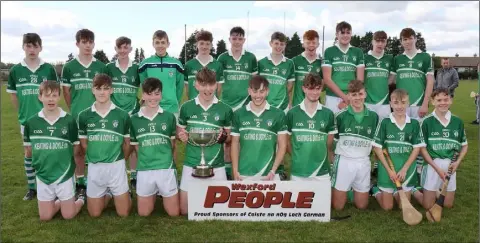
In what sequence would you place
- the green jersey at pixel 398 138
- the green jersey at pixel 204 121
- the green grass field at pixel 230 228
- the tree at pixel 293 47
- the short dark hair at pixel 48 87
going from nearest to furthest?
the green grass field at pixel 230 228 → the short dark hair at pixel 48 87 → the green jersey at pixel 204 121 → the green jersey at pixel 398 138 → the tree at pixel 293 47

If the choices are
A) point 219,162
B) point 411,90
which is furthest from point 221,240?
point 411,90

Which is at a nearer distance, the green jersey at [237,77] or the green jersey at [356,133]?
the green jersey at [356,133]

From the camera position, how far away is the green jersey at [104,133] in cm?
474

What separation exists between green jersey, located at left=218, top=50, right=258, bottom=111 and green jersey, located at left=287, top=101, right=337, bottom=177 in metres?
1.39

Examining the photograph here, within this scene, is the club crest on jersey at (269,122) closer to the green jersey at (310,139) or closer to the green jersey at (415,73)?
the green jersey at (310,139)

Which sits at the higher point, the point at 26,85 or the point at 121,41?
the point at 121,41

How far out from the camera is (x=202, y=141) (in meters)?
4.62

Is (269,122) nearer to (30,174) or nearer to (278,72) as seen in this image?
(278,72)

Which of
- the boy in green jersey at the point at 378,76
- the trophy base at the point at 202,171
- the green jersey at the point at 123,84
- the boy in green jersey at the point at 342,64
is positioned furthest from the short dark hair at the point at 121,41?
the boy in green jersey at the point at 378,76

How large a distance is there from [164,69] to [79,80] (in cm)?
110

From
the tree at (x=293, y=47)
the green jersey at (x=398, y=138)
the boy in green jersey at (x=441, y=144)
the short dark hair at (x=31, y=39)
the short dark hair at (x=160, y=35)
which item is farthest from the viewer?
the tree at (x=293, y=47)

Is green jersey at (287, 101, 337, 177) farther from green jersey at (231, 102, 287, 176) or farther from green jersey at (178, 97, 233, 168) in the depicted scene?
green jersey at (178, 97, 233, 168)

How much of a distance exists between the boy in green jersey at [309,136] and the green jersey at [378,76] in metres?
1.61

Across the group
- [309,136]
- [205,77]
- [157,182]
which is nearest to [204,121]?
[205,77]
